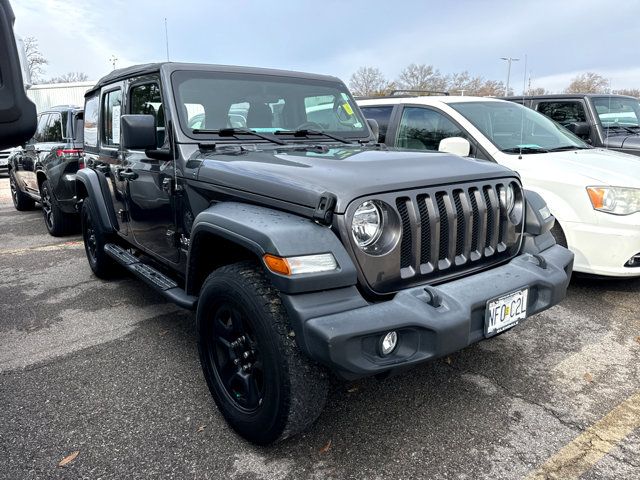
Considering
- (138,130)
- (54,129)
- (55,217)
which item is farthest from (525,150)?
(54,129)

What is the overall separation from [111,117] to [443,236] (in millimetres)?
3332

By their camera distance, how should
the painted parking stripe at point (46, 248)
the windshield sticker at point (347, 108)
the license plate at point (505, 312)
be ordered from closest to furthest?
the license plate at point (505, 312) → the windshield sticker at point (347, 108) → the painted parking stripe at point (46, 248)

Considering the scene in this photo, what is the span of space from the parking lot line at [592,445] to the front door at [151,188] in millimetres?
2435

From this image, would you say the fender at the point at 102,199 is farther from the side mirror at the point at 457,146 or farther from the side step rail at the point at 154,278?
the side mirror at the point at 457,146

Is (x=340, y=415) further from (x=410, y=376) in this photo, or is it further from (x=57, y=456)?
(x=57, y=456)

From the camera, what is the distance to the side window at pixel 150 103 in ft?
10.7

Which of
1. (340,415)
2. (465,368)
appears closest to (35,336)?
(340,415)

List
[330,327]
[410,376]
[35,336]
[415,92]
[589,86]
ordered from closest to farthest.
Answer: [330,327] < [410,376] < [35,336] < [415,92] < [589,86]

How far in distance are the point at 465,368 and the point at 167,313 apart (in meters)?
2.43

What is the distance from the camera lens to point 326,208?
208 cm

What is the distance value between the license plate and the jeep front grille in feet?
0.83

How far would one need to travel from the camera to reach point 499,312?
2299mm

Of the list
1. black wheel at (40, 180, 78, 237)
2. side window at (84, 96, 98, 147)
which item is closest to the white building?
black wheel at (40, 180, 78, 237)

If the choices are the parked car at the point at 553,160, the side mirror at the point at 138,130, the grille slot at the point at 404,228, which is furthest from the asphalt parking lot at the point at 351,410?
the side mirror at the point at 138,130
